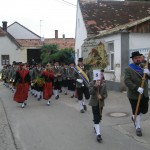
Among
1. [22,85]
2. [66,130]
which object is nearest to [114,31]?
[22,85]

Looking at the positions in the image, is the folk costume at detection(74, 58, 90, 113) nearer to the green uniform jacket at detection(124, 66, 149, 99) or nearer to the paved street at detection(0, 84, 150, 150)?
the paved street at detection(0, 84, 150, 150)

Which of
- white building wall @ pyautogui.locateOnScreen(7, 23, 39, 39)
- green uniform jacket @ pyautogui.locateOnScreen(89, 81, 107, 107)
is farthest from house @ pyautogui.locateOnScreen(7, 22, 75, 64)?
green uniform jacket @ pyautogui.locateOnScreen(89, 81, 107, 107)

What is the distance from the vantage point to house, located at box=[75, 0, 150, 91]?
733 inches

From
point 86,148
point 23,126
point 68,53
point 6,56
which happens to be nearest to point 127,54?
point 23,126

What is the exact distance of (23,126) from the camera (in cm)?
980

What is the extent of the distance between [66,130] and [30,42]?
46118 millimetres

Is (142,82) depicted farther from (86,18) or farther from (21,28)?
(21,28)

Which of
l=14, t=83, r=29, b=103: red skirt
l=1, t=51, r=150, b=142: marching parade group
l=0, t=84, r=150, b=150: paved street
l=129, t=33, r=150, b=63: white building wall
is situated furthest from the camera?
l=129, t=33, r=150, b=63: white building wall

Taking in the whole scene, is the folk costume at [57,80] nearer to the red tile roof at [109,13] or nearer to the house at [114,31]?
the house at [114,31]

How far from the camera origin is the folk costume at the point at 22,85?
14.0 metres

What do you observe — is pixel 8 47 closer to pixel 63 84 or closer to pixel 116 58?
pixel 63 84

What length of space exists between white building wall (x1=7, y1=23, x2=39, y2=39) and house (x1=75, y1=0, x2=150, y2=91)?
98.5 feet

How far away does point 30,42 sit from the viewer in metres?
54.2

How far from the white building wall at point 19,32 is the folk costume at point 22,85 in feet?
159
